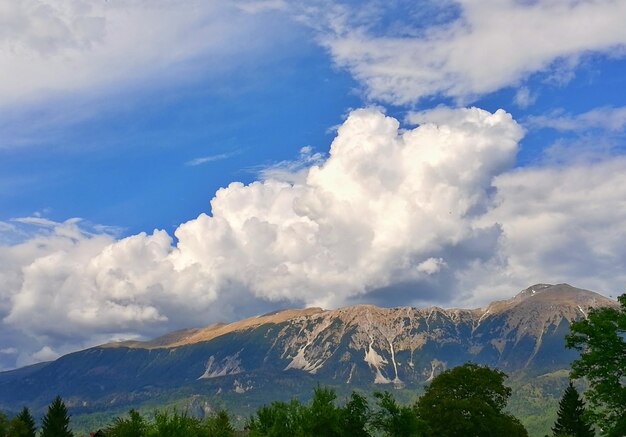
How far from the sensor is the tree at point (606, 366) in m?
43.5

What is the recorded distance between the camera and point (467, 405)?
94562mm

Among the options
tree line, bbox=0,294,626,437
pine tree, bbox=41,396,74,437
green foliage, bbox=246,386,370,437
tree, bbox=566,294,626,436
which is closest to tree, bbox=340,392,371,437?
green foliage, bbox=246,386,370,437

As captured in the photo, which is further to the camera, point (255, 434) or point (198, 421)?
point (198, 421)

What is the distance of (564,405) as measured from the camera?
378 feet

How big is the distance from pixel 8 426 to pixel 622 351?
3448 inches

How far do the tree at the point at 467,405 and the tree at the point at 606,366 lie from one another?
44.3 metres

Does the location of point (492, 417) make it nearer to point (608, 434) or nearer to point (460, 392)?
point (460, 392)

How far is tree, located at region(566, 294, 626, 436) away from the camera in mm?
43531

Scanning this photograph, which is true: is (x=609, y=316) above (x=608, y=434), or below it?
above

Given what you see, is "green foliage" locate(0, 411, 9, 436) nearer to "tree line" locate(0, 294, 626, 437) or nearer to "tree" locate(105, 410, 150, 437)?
"tree line" locate(0, 294, 626, 437)

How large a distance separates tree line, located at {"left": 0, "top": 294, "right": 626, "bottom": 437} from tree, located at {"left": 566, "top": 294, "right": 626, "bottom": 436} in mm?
60

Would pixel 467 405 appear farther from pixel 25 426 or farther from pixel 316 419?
pixel 25 426

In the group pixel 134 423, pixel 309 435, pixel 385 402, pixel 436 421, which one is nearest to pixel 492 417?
pixel 436 421

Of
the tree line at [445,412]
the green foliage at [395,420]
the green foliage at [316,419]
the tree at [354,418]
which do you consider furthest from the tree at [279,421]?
the green foliage at [395,420]
